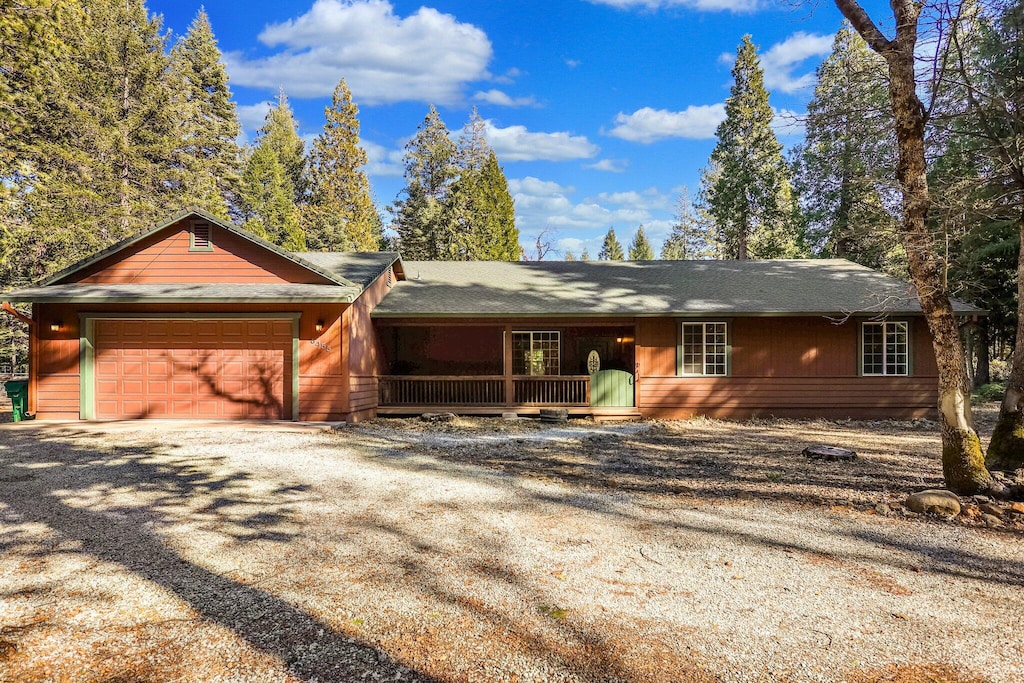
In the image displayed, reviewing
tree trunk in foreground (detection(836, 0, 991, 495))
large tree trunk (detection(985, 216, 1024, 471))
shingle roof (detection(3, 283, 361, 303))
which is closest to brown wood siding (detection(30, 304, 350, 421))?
shingle roof (detection(3, 283, 361, 303))

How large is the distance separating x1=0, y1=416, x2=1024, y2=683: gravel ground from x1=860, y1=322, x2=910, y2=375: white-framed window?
6.09 m

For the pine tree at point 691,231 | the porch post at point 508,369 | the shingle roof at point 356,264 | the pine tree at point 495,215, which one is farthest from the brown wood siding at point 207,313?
the pine tree at point 691,231

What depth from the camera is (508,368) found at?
12.7 meters

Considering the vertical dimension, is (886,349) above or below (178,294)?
below

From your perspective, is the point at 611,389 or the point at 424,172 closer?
the point at 611,389

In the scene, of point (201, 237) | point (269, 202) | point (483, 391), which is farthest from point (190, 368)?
point (269, 202)

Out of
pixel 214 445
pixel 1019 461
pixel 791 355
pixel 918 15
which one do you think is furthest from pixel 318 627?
pixel 791 355

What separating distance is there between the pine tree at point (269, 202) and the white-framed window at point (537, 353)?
70.2 ft

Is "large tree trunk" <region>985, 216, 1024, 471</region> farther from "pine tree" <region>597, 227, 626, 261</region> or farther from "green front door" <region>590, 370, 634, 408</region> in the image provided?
"pine tree" <region>597, 227, 626, 261</region>

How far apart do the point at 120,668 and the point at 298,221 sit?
33.5 meters

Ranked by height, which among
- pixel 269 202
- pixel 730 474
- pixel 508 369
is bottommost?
pixel 730 474

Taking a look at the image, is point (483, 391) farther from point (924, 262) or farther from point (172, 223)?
point (924, 262)

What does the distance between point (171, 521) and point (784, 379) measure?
39.1 feet

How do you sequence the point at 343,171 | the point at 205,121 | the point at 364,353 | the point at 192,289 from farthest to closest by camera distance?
the point at 343,171 < the point at 205,121 < the point at 364,353 < the point at 192,289
